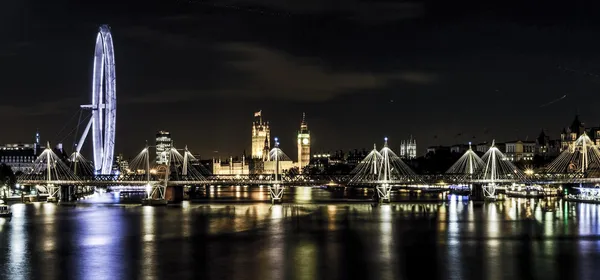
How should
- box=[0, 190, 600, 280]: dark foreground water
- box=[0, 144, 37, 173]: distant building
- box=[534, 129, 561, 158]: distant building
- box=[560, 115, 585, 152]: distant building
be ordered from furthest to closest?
1. box=[534, 129, 561, 158]: distant building
2. box=[560, 115, 585, 152]: distant building
3. box=[0, 144, 37, 173]: distant building
4. box=[0, 190, 600, 280]: dark foreground water

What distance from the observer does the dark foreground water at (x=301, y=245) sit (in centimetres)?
3666

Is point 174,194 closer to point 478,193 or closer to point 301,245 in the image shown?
point 478,193

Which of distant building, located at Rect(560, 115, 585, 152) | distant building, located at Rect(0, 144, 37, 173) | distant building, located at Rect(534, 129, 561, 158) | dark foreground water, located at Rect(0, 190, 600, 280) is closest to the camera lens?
dark foreground water, located at Rect(0, 190, 600, 280)

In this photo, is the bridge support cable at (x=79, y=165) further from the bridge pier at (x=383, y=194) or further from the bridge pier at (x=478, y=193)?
the bridge pier at (x=478, y=193)

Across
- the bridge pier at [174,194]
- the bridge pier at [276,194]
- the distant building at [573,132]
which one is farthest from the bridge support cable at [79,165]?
the distant building at [573,132]

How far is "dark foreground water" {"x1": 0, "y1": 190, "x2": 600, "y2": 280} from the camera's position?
36.7m

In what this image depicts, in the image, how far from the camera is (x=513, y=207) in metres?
80.8

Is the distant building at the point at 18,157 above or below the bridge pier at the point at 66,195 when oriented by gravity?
above

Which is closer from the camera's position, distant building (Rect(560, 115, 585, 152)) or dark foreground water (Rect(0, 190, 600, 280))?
dark foreground water (Rect(0, 190, 600, 280))

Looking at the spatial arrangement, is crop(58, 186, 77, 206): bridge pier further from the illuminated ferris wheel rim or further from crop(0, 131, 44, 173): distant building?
crop(0, 131, 44, 173): distant building

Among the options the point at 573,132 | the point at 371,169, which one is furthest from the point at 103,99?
the point at 573,132

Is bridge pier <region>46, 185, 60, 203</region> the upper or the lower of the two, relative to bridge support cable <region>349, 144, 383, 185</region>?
lower

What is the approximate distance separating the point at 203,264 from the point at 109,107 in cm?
5328

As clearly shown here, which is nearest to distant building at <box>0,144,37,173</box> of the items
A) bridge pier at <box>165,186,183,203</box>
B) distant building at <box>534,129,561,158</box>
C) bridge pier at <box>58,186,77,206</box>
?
bridge pier at <box>58,186,77,206</box>
